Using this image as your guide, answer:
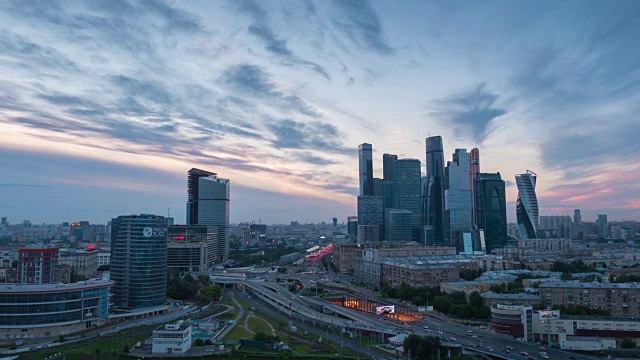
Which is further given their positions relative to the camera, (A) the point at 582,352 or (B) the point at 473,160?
(B) the point at 473,160

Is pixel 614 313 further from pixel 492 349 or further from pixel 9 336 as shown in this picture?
pixel 9 336

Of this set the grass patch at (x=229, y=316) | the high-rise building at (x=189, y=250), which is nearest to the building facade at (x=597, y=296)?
the grass patch at (x=229, y=316)

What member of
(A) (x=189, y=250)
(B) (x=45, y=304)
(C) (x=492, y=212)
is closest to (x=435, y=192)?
(C) (x=492, y=212)

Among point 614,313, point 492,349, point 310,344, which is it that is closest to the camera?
point 492,349

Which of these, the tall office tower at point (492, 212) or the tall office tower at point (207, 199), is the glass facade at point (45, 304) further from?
the tall office tower at point (492, 212)

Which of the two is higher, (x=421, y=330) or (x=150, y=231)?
(x=150, y=231)

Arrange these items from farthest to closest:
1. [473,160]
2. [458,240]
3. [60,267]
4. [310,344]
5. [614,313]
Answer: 1. [473,160]
2. [458,240]
3. [60,267]
4. [614,313]
5. [310,344]

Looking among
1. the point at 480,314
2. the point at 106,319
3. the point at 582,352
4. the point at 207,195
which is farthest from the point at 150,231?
the point at 207,195
